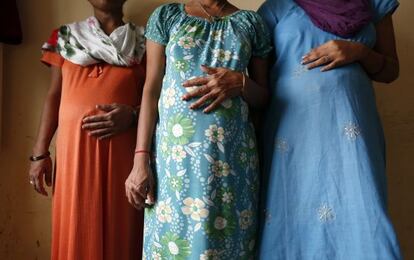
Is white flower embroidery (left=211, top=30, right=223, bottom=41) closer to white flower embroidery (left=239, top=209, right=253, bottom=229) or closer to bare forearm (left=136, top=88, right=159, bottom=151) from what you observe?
bare forearm (left=136, top=88, right=159, bottom=151)

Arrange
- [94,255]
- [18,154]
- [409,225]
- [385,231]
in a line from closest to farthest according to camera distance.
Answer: [385,231] < [94,255] < [409,225] < [18,154]

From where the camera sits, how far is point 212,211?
981 mm

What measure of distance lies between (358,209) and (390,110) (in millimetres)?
688

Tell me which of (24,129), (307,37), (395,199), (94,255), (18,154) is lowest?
(94,255)

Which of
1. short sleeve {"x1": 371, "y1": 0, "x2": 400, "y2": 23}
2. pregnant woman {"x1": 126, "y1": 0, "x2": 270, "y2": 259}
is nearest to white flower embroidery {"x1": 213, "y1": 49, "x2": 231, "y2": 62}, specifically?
pregnant woman {"x1": 126, "y1": 0, "x2": 270, "y2": 259}

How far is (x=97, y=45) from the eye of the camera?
4.36 feet

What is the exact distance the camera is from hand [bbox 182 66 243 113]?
1.03 metres

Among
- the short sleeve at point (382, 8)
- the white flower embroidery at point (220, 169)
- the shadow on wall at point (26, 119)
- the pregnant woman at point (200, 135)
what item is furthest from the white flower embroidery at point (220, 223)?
the shadow on wall at point (26, 119)

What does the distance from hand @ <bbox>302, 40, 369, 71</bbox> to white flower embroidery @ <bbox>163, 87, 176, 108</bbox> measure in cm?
37

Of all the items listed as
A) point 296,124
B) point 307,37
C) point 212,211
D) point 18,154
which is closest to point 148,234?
point 212,211

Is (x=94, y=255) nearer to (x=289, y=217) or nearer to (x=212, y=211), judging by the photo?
(x=212, y=211)

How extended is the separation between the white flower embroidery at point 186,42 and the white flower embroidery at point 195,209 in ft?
1.34

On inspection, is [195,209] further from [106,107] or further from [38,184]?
[38,184]

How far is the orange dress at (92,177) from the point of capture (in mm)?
1217
